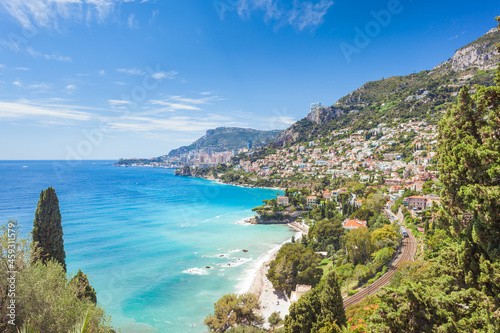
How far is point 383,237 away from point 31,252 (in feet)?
61.0

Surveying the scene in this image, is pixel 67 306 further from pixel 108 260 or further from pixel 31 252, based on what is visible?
pixel 108 260

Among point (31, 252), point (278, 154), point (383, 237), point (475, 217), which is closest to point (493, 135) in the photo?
point (475, 217)

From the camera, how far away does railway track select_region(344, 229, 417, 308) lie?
1241 centimetres

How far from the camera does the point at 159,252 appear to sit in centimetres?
2297

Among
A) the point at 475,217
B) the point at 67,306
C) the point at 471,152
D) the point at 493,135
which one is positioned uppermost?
the point at 493,135

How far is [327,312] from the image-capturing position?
8.30m

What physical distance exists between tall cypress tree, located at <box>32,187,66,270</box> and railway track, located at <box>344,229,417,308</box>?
13.2m

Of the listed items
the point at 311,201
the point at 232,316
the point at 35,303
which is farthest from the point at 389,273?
the point at 311,201

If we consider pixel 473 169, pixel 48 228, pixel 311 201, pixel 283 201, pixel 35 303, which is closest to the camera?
pixel 473 169

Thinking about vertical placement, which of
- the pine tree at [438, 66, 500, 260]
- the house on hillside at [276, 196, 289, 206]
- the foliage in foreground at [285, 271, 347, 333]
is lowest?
the house on hillside at [276, 196, 289, 206]

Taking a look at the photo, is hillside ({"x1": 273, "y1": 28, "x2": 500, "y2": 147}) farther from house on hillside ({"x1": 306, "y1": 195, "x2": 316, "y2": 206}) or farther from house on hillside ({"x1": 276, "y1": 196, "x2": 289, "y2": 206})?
house on hillside ({"x1": 276, "y1": 196, "x2": 289, "y2": 206})

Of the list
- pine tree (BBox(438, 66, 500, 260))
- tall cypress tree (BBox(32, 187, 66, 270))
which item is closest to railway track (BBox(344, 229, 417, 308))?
pine tree (BBox(438, 66, 500, 260))

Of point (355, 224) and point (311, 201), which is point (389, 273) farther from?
point (311, 201)

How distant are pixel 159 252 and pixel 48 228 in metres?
12.9
